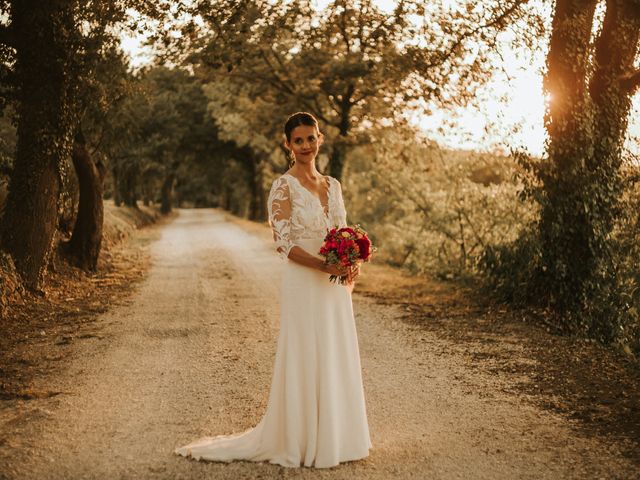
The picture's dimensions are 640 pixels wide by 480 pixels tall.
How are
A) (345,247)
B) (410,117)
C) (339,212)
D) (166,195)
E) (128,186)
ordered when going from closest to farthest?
(345,247)
(339,212)
(410,117)
(128,186)
(166,195)

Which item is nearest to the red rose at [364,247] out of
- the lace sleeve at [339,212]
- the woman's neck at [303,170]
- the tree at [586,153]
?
the lace sleeve at [339,212]

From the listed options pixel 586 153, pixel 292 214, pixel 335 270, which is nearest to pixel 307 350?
pixel 335 270

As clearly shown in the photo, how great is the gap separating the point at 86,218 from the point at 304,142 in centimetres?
1185

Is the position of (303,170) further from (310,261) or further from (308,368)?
(308,368)

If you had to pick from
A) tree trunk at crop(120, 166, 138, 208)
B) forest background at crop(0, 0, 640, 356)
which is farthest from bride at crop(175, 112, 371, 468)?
tree trunk at crop(120, 166, 138, 208)

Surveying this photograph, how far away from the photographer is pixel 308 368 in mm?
4684

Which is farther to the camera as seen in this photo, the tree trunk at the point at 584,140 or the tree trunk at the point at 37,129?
the tree trunk at the point at 37,129

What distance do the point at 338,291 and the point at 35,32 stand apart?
9.20 meters

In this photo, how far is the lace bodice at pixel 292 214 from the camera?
183 inches

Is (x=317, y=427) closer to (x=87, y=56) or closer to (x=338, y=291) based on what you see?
(x=338, y=291)

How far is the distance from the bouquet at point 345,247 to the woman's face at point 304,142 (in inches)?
22.3

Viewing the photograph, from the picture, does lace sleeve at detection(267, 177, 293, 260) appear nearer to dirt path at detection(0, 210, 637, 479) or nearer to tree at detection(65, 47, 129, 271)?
dirt path at detection(0, 210, 637, 479)

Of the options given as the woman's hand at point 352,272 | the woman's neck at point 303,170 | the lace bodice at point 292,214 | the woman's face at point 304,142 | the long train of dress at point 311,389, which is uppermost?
the woman's face at point 304,142

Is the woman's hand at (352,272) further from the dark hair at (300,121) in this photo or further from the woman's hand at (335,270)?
the dark hair at (300,121)
